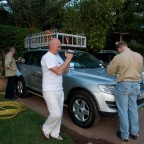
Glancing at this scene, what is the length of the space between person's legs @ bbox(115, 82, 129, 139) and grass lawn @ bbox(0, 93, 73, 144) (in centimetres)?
106

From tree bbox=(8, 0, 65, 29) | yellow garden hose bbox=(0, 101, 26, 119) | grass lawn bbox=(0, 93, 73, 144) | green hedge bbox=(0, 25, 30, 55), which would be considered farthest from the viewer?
tree bbox=(8, 0, 65, 29)

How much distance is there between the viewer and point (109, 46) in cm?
2030

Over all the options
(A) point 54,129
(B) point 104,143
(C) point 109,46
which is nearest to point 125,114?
(B) point 104,143

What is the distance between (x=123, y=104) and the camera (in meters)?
5.05

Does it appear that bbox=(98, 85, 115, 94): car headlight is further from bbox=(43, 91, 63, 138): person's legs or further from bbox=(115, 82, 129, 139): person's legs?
bbox=(43, 91, 63, 138): person's legs

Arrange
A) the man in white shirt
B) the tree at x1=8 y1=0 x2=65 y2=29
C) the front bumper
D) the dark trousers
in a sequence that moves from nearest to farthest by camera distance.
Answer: the man in white shirt < the front bumper < the dark trousers < the tree at x1=8 y1=0 x2=65 y2=29

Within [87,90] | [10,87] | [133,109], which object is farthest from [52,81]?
[10,87]

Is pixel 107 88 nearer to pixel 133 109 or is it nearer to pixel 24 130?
pixel 133 109

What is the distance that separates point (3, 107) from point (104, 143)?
328cm

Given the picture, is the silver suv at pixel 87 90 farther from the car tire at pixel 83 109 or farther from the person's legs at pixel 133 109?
the person's legs at pixel 133 109

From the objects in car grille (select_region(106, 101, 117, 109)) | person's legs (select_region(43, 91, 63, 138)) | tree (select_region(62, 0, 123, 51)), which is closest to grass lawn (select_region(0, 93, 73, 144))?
person's legs (select_region(43, 91, 63, 138))

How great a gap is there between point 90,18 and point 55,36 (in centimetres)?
480

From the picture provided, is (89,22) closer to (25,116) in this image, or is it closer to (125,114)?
(25,116)

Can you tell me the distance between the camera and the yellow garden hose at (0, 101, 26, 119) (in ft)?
21.2
